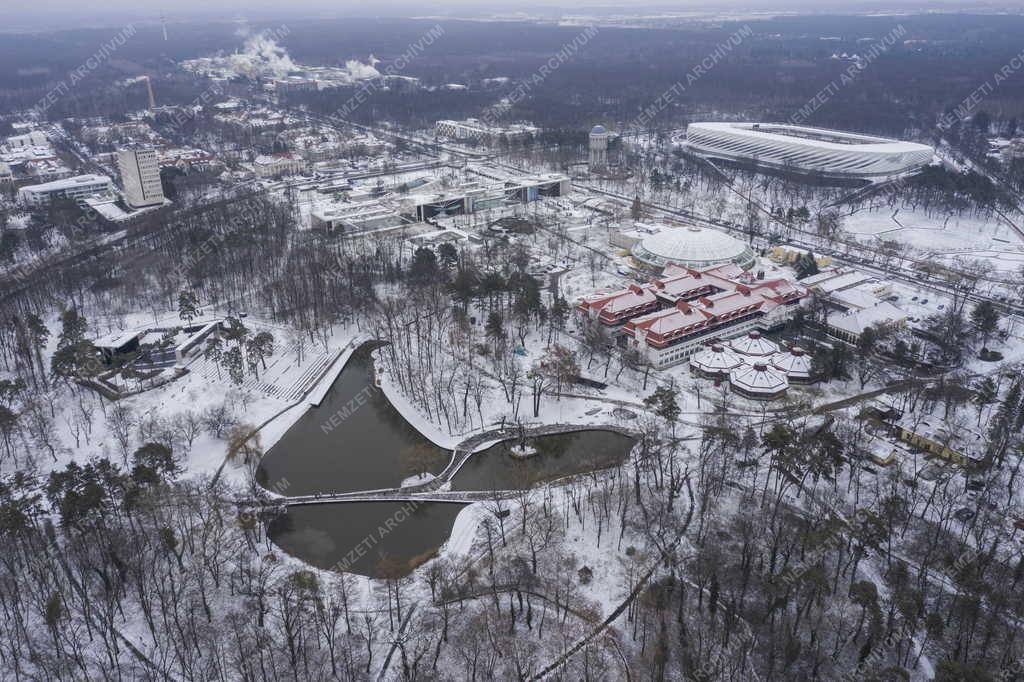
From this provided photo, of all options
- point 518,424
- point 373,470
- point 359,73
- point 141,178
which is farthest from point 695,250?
point 359,73

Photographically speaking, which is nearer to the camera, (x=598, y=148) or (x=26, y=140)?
(x=598, y=148)

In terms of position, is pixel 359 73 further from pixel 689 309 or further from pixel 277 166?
pixel 689 309

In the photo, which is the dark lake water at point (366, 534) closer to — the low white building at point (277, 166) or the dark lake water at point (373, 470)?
the dark lake water at point (373, 470)

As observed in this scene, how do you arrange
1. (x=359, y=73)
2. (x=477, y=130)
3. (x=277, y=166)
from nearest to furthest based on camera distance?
(x=277, y=166)
(x=477, y=130)
(x=359, y=73)

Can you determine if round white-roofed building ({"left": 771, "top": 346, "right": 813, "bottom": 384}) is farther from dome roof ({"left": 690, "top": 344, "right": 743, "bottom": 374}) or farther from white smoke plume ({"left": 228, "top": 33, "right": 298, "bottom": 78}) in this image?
white smoke plume ({"left": 228, "top": 33, "right": 298, "bottom": 78})

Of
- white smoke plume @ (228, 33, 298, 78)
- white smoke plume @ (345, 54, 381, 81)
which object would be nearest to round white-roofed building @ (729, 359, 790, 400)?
white smoke plume @ (345, 54, 381, 81)

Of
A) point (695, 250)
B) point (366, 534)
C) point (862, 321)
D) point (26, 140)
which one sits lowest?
point (366, 534)

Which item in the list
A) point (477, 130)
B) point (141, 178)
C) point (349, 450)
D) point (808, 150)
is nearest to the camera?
point (349, 450)
